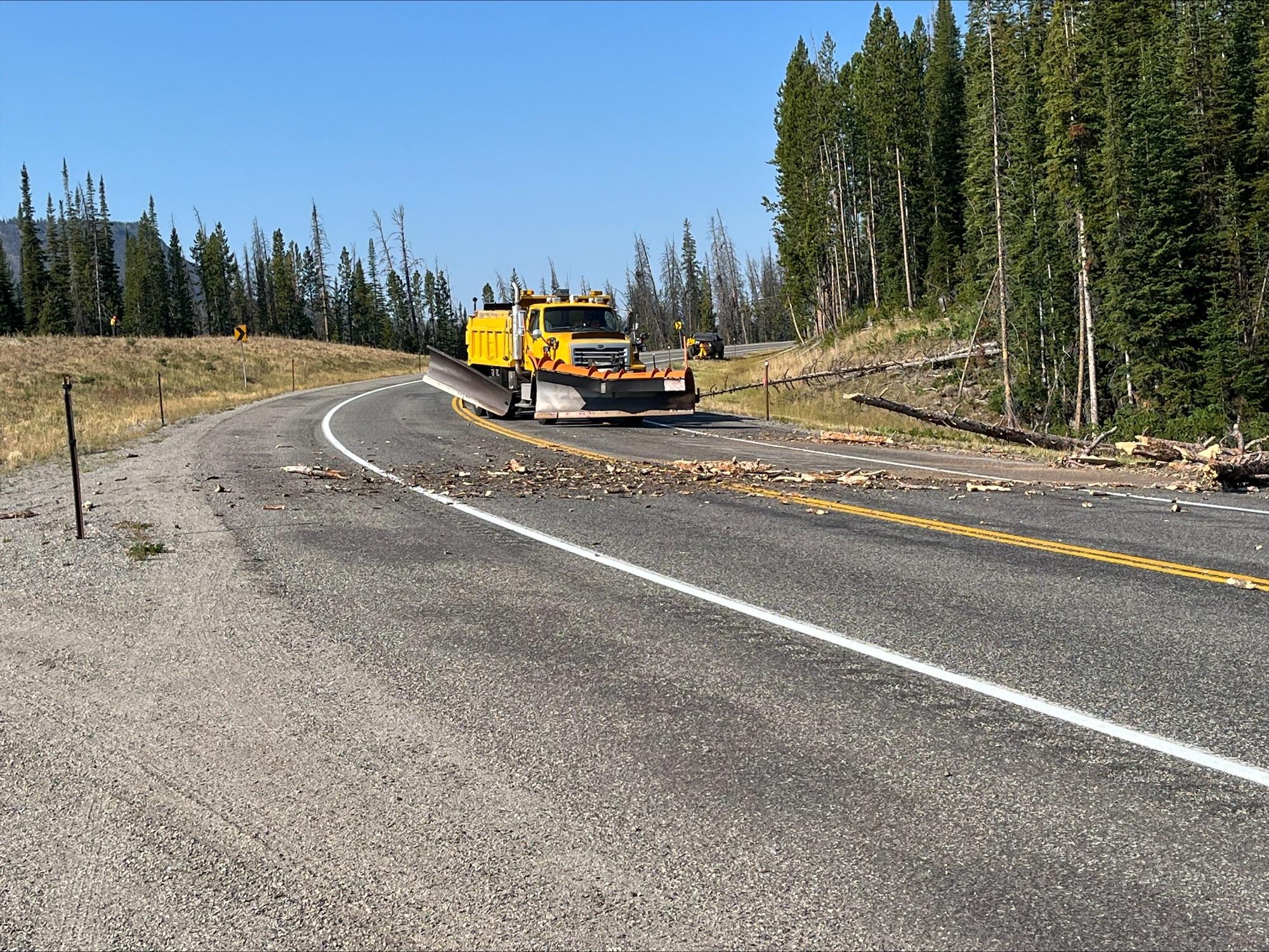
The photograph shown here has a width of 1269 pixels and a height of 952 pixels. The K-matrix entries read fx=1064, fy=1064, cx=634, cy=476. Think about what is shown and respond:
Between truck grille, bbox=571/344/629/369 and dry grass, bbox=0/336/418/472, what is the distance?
971 centimetres

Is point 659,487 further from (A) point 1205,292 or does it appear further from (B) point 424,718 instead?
(A) point 1205,292

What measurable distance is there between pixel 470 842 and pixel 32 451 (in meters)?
21.1

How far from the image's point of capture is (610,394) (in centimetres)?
2364

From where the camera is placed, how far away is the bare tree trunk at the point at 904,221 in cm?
6253

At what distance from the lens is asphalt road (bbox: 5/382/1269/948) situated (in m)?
3.33

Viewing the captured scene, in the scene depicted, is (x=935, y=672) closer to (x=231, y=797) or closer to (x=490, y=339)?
(x=231, y=797)

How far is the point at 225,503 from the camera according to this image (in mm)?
12297

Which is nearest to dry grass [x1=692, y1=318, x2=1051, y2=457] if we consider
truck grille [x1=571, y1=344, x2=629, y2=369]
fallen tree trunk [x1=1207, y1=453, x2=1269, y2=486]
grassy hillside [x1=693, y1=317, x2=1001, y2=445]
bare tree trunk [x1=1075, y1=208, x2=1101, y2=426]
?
grassy hillside [x1=693, y1=317, x2=1001, y2=445]

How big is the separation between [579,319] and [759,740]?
20.8 m

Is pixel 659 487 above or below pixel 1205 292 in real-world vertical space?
below

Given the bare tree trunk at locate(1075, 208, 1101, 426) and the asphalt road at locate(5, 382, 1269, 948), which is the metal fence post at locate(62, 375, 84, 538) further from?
the bare tree trunk at locate(1075, 208, 1101, 426)

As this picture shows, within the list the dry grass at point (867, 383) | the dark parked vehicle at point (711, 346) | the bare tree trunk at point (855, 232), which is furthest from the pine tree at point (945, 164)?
the dry grass at point (867, 383)

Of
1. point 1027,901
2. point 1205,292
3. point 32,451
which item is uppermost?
point 1205,292

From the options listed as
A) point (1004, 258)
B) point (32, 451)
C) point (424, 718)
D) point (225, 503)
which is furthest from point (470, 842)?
point (1004, 258)
